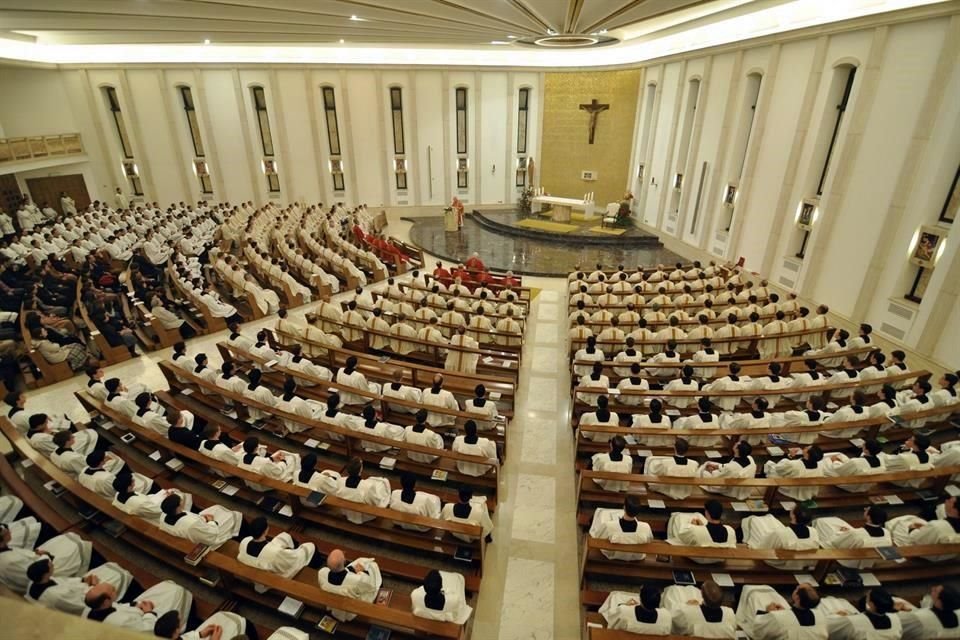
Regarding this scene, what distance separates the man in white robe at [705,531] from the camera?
473cm

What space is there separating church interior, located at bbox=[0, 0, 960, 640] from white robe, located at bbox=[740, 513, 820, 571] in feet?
0.12

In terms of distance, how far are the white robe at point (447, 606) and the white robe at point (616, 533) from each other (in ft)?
5.07

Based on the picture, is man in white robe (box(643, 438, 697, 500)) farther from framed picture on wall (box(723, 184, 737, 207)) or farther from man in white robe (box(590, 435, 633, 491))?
framed picture on wall (box(723, 184, 737, 207))

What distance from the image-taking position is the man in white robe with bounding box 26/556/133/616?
13.0 ft

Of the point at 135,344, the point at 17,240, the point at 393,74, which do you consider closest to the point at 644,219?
the point at 393,74

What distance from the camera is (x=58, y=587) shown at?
4062 millimetres

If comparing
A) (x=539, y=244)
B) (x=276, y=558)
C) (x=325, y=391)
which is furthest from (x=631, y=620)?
(x=539, y=244)

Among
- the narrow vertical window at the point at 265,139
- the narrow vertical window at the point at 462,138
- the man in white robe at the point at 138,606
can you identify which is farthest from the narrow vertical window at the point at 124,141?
the man in white robe at the point at 138,606

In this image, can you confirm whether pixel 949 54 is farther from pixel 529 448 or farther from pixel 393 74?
pixel 393 74

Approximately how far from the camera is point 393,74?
2178 centimetres

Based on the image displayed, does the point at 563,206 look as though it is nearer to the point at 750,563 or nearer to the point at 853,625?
the point at 750,563

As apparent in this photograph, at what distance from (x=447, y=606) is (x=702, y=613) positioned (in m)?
2.26

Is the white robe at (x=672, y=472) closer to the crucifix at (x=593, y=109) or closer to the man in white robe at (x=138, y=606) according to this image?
the man in white robe at (x=138, y=606)

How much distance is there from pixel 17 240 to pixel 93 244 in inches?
108
